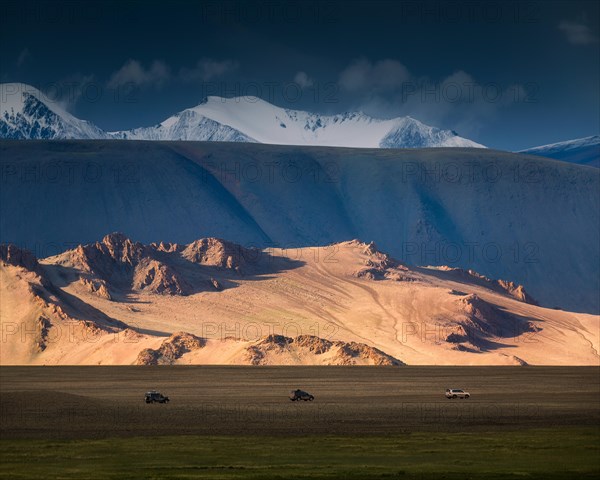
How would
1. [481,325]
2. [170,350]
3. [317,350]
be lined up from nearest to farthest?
[317,350] → [170,350] → [481,325]

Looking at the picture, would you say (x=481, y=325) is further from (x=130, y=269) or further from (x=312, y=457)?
(x=312, y=457)

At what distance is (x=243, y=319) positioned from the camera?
176500 millimetres

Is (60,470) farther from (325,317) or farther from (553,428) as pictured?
(325,317)

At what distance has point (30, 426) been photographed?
60.4 meters

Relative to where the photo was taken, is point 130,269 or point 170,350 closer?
point 170,350

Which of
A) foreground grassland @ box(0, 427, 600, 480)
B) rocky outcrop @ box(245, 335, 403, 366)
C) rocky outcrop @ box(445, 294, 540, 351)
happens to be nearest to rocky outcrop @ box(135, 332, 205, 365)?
rocky outcrop @ box(245, 335, 403, 366)

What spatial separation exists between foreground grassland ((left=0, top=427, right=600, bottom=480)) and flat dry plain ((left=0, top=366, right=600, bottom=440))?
372cm

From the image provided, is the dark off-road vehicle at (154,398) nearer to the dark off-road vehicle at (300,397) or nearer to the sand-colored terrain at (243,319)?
the dark off-road vehicle at (300,397)

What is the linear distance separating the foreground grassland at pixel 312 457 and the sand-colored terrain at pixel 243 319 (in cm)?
8238

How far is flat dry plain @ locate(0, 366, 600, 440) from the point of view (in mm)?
60969

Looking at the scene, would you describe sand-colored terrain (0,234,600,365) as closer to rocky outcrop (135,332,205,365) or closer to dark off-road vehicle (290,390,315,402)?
rocky outcrop (135,332,205,365)

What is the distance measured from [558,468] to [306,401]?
35742mm

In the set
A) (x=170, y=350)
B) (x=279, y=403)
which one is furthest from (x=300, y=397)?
(x=170, y=350)

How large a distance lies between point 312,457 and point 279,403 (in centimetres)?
2982
